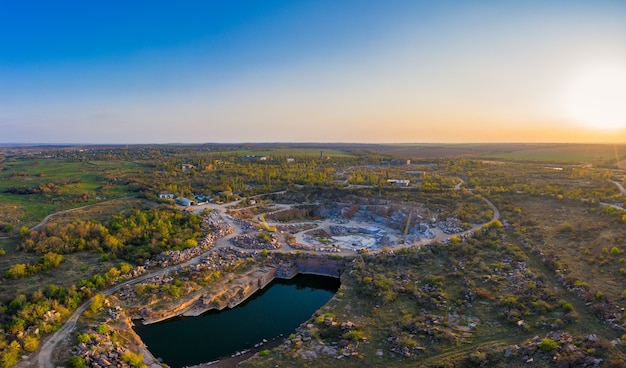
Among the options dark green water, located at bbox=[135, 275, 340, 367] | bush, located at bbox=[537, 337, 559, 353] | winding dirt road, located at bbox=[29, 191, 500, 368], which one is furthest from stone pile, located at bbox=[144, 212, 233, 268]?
bush, located at bbox=[537, 337, 559, 353]

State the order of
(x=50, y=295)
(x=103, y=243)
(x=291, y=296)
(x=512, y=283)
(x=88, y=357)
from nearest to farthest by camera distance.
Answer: (x=88, y=357)
(x=50, y=295)
(x=512, y=283)
(x=291, y=296)
(x=103, y=243)

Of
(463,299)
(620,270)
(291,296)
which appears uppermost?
(620,270)

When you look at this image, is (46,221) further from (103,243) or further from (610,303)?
(610,303)

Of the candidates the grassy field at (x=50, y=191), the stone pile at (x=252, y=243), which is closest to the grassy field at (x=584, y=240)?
the stone pile at (x=252, y=243)

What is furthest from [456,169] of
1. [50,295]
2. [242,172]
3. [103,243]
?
[50,295]

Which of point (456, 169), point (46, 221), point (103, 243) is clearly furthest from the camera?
point (456, 169)

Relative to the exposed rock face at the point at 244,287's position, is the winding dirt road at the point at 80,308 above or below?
above

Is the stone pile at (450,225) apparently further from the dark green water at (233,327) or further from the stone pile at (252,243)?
the stone pile at (252,243)

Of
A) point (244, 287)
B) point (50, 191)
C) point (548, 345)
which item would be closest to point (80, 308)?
point (244, 287)
